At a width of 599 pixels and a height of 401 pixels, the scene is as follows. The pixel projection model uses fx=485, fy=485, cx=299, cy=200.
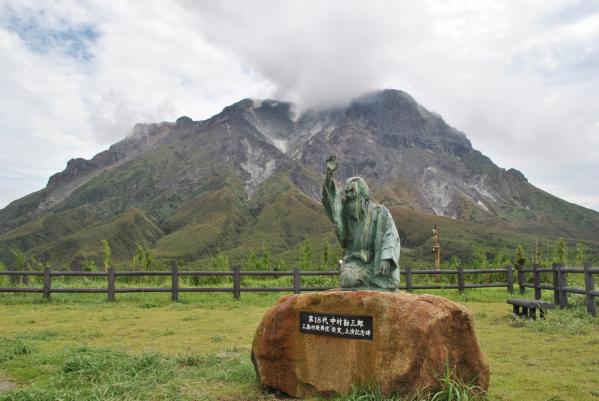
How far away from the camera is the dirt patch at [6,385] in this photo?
5.58 metres

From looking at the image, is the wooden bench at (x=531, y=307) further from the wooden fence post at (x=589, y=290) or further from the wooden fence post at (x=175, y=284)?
the wooden fence post at (x=175, y=284)

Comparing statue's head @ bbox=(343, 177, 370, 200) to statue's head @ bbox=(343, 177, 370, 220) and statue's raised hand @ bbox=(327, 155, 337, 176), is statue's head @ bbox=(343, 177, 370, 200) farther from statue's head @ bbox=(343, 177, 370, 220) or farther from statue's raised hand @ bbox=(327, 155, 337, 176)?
statue's raised hand @ bbox=(327, 155, 337, 176)

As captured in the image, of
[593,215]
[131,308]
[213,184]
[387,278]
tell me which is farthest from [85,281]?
[593,215]

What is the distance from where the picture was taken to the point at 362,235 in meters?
6.15

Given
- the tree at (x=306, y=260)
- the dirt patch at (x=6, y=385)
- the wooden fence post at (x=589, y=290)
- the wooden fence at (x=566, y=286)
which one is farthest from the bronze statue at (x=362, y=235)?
the tree at (x=306, y=260)

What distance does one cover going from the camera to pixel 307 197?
160 metres

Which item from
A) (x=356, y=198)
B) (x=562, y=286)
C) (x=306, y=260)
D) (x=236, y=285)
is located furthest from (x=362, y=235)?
(x=306, y=260)

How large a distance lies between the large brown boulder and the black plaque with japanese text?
0.02 meters

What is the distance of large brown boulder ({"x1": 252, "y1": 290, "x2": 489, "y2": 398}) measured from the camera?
4727mm

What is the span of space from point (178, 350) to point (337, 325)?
12.7 ft

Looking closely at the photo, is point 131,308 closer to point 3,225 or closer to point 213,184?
point 213,184

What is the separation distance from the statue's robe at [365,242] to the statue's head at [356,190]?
0.12m

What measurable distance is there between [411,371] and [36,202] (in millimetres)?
208544

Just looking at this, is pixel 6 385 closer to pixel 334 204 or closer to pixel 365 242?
pixel 334 204
